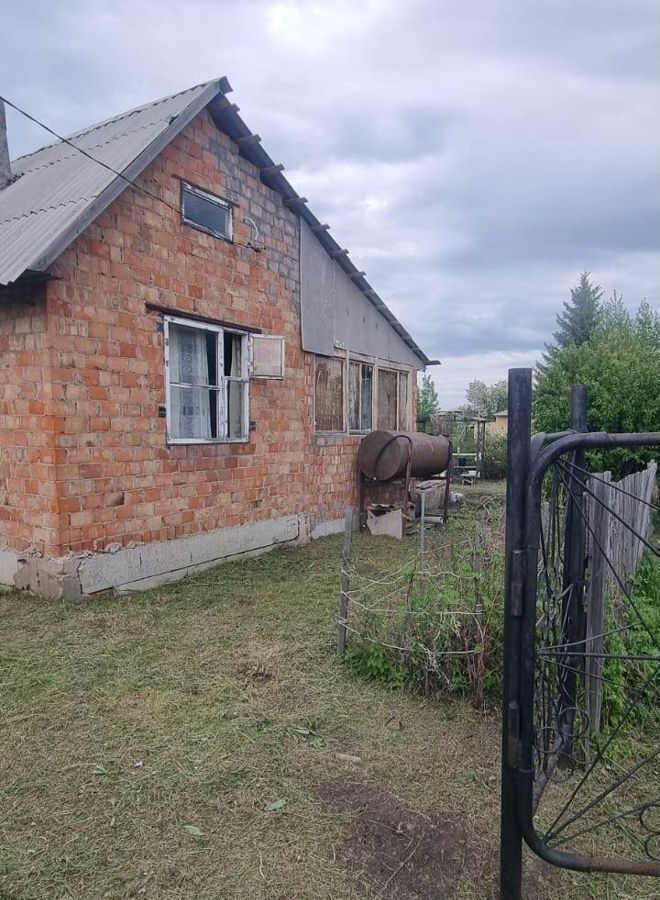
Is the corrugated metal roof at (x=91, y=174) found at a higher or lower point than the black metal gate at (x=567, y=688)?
higher

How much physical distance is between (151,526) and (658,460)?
848 cm

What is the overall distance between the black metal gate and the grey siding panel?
5.97 m

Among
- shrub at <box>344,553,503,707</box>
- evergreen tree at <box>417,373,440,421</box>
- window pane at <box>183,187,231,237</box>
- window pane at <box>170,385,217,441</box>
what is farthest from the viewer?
evergreen tree at <box>417,373,440,421</box>

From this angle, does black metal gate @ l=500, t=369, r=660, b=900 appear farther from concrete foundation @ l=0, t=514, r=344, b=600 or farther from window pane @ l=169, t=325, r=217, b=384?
window pane @ l=169, t=325, r=217, b=384

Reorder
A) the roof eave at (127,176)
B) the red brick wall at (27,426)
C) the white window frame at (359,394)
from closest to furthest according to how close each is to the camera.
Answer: the roof eave at (127,176)
the red brick wall at (27,426)
the white window frame at (359,394)

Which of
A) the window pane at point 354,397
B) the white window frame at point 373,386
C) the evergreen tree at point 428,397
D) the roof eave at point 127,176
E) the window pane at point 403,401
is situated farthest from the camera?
the evergreen tree at point 428,397

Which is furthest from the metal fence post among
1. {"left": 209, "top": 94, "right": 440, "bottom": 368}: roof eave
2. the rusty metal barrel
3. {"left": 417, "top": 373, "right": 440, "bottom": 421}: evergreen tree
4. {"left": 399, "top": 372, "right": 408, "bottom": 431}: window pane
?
{"left": 417, "top": 373, "right": 440, "bottom": 421}: evergreen tree

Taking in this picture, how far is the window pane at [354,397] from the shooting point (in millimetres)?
9945

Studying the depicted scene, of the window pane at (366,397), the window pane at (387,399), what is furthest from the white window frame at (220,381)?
the window pane at (387,399)

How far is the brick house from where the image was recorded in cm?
529

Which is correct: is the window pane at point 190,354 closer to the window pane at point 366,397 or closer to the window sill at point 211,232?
the window sill at point 211,232

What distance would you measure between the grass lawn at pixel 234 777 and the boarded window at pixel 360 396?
5.80 meters

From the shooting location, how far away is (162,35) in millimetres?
5422

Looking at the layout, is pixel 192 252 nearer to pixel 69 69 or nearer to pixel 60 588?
pixel 69 69
